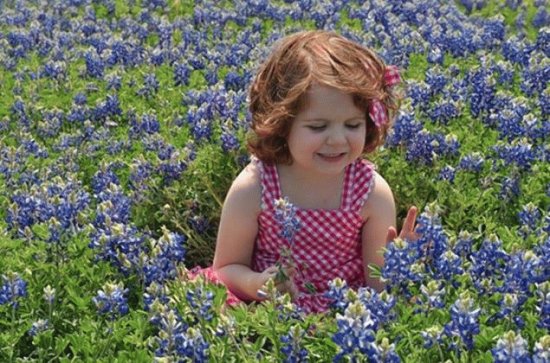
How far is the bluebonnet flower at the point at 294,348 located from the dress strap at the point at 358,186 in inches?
47.6

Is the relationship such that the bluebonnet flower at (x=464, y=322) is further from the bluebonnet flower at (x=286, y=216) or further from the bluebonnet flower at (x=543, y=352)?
the bluebonnet flower at (x=286, y=216)

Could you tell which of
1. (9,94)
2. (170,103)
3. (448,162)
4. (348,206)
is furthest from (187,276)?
(9,94)

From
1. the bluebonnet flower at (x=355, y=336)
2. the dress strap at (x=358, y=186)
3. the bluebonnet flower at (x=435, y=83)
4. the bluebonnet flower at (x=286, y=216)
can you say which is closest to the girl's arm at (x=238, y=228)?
the dress strap at (x=358, y=186)

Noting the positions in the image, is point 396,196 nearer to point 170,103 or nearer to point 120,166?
point 120,166

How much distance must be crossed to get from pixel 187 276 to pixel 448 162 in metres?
1.80

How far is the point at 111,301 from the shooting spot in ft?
10.7

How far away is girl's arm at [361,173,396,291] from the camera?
157 inches

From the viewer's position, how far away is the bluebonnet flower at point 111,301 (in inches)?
128

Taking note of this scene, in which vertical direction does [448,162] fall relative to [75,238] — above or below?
above

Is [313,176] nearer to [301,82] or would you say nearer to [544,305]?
[301,82]

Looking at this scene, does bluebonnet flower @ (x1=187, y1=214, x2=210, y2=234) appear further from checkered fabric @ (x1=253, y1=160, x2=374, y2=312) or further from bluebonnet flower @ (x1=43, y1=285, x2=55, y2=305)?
bluebonnet flower @ (x1=43, y1=285, x2=55, y2=305)

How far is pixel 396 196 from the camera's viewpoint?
464cm

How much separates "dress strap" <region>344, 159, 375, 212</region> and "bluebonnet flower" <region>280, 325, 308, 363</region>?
1.21 m

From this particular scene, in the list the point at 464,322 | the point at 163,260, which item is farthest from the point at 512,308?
the point at 163,260
